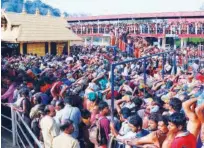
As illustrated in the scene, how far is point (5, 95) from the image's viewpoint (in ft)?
25.2

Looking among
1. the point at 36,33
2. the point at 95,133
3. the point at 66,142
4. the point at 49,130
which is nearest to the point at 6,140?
the point at 49,130

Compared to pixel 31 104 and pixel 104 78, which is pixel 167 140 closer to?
pixel 31 104

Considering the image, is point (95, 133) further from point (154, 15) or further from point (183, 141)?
point (154, 15)

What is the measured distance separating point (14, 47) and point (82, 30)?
1070 centimetres

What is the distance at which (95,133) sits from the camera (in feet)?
17.6

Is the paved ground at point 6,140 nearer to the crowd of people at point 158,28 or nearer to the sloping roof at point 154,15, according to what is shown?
the crowd of people at point 158,28

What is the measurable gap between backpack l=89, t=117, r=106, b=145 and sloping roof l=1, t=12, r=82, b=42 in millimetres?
19328

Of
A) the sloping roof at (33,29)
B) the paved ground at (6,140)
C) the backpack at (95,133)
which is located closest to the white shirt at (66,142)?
the backpack at (95,133)

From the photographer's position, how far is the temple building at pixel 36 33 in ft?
80.9

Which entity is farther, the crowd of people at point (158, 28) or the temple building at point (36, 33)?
the crowd of people at point (158, 28)

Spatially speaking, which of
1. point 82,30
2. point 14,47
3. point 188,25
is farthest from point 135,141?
point 82,30

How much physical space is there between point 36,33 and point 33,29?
35 centimetres

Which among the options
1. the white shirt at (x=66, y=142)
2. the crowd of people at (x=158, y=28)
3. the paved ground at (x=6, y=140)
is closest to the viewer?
the white shirt at (x=66, y=142)

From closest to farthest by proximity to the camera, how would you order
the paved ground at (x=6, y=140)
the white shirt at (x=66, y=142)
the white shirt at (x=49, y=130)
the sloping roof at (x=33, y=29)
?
the white shirt at (x=66, y=142) → the white shirt at (x=49, y=130) → the paved ground at (x=6, y=140) → the sloping roof at (x=33, y=29)
